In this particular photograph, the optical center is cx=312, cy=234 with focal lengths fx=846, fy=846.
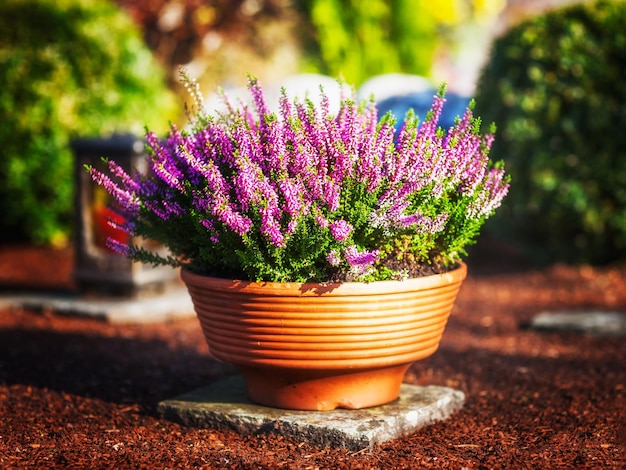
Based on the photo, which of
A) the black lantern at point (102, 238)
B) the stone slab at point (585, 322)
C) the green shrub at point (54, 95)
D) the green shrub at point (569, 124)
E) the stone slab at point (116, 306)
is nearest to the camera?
the stone slab at point (585, 322)

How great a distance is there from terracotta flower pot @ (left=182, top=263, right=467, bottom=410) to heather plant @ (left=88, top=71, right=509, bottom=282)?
9 centimetres

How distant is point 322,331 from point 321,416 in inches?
14.8

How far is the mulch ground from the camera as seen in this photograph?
314cm

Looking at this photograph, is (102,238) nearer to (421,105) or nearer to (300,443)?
(421,105)

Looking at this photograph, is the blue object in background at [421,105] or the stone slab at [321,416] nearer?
the stone slab at [321,416]

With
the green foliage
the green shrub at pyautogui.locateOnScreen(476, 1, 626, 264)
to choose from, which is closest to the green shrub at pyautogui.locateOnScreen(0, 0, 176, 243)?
the green shrub at pyautogui.locateOnScreen(476, 1, 626, 264)

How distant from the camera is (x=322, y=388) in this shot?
347 cm

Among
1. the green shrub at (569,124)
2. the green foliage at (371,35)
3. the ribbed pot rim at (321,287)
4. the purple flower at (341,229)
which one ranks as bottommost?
the ribbed pot rim at (321,287)

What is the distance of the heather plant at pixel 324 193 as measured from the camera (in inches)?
126

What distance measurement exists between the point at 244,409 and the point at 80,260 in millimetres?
3397

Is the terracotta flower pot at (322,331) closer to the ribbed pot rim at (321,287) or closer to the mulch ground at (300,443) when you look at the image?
the ribbed pot rim at (321,287)

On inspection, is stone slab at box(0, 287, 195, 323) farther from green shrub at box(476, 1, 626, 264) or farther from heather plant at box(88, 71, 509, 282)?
green shrub at box(476, 1, 626, 264)

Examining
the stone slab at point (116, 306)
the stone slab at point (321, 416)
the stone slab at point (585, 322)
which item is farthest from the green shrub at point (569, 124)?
the stone slab at point (321, 416)

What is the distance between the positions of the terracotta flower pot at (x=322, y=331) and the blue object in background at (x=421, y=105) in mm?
3273
